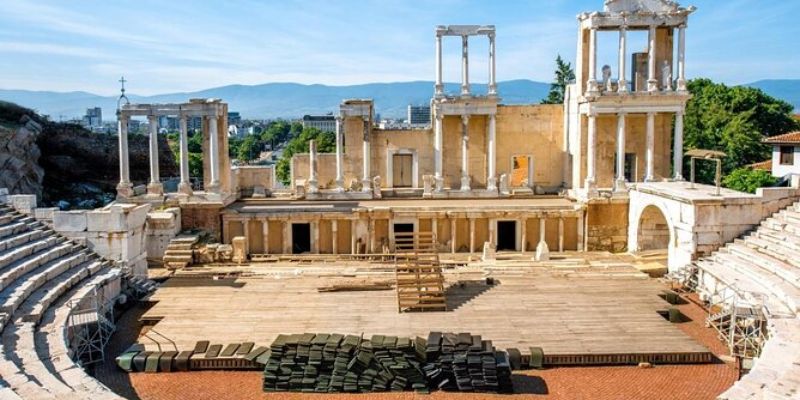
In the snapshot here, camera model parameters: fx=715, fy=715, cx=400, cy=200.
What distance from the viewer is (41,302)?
16.4 metres

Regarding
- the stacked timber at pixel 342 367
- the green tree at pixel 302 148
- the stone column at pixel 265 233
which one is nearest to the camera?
the stacked timber at pixel 342 367

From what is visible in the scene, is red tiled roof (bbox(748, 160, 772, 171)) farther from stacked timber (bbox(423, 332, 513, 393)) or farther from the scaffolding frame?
the scaffolding frame

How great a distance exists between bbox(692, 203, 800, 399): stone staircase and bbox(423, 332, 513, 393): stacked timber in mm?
4282

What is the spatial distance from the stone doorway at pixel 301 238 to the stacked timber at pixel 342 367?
14573 millimetres

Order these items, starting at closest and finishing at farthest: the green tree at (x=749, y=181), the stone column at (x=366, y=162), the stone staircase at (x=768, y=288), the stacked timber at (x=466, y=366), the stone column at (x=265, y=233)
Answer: the stone staircase at (x=768, y=288) < the stacked timber at (x=466, y=366) < the stone column at (x=265, y=233) < the stone column at (x=366, y=162) < the green tree at (x=749, y=181)

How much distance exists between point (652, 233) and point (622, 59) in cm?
773

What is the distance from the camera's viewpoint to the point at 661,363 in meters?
15.9

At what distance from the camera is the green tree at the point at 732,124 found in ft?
145

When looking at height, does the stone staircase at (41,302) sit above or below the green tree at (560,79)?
below

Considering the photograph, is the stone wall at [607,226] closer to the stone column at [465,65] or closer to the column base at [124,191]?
the stone column at [465,65]

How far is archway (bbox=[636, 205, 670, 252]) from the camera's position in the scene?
27.6 m

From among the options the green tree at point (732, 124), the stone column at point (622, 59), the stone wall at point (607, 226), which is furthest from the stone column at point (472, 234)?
the green tree at point (732, 124)

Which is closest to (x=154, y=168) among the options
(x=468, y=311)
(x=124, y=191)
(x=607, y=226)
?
(x=124, y=191)

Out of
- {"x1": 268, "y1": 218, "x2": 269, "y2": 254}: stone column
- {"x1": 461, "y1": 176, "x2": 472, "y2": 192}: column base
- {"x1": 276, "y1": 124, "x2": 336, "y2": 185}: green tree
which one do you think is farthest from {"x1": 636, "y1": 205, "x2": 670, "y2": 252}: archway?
{"x1": 276, "y1": 124, "x2": 336, "y2": 185}: green tree
